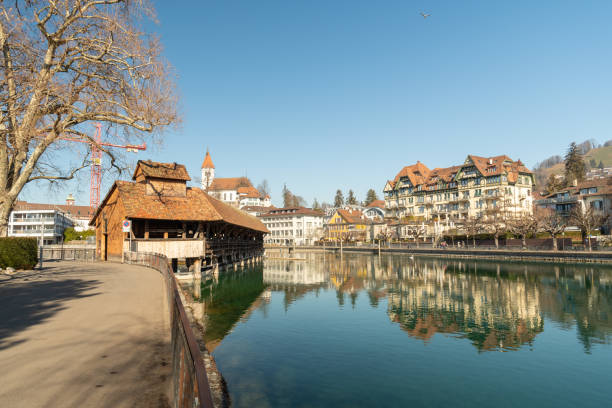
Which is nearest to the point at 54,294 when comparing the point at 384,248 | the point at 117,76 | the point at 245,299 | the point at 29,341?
the point at 29,341

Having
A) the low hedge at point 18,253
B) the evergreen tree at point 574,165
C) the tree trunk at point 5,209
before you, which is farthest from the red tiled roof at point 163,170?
the evergreen tree at point 574,165

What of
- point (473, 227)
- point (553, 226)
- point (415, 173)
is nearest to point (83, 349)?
point (553, 226)

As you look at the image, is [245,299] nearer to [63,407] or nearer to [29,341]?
[29,341]

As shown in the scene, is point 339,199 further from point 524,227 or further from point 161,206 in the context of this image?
point 161,206

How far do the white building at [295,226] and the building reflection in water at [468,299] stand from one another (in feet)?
211

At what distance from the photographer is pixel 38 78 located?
12.9m

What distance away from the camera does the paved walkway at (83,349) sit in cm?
482

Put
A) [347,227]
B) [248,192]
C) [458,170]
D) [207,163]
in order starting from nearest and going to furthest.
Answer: [458,170] → [347,227] → [248,192] → [207,163]

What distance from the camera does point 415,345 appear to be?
13.7 m

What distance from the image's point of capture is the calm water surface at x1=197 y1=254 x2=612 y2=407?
955 centimetres

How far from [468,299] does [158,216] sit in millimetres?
20995

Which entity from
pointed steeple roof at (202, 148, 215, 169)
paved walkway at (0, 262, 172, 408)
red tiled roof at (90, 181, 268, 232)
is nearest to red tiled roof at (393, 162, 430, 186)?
red tiled roof at (90, 181, 268, 232)

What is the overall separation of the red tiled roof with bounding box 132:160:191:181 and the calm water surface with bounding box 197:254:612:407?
9269 millimetres

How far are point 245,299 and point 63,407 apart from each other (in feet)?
60.4
